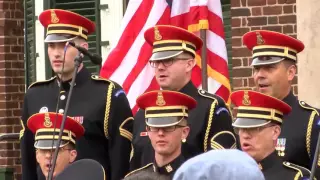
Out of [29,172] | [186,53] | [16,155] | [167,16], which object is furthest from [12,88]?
[186,53]

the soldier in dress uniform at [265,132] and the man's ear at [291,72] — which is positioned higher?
the man's ear at [291,72]


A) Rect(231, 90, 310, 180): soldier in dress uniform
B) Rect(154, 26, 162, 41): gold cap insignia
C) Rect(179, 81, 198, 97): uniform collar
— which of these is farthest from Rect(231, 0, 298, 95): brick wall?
Rect(231, 90, 310, 180): soldier in dress uniform

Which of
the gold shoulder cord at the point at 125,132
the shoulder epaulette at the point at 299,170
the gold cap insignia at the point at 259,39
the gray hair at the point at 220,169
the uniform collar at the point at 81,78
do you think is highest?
the gold cap insignia at the point at 259,39

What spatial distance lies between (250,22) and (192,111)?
3087 millimetres

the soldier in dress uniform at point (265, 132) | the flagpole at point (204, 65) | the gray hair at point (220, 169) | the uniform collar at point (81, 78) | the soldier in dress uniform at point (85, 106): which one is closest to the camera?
Answer: the gray hair at point (220, 169)

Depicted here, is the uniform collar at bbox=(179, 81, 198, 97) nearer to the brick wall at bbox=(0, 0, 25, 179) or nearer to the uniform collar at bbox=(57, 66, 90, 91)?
the uniform collar at bbox=(57, 66, 90, 91)

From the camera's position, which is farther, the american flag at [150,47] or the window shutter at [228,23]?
the window shutter at [228,23]

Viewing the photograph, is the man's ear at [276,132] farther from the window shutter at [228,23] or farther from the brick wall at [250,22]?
the window shutter at [228,23]

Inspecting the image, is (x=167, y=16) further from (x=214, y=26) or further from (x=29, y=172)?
(x=29, y=172)

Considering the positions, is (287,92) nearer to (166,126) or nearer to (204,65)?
(166,126)

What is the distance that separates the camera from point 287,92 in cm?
639

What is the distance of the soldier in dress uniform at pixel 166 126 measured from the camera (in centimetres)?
600

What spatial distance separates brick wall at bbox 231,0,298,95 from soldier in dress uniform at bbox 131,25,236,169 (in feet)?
8.89

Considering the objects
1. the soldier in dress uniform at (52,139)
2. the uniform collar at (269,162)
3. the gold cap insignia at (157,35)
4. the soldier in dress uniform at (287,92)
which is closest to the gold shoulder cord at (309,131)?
the soldier in dress uniform at (287,92)
